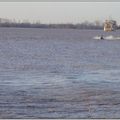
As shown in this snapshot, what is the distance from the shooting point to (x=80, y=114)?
51.2 feet

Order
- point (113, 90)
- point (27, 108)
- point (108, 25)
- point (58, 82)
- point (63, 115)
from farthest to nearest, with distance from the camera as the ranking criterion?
point (108, 25) → point (58, 82) → point (113, 90) → point (27, 108) → point (63, 115)

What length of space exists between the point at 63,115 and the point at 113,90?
671cm

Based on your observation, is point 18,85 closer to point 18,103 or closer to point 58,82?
point 58,82

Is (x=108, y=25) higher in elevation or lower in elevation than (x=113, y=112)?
lower

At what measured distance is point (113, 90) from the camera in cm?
2162

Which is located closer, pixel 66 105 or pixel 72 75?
pixel 66 105

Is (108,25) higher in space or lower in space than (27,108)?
lower

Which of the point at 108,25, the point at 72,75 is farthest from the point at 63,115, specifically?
the point at 108,25

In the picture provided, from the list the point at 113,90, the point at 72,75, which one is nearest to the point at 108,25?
the point at 72,75

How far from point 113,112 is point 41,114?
6.67 ft

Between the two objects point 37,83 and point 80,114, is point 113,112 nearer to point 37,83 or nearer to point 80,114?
point 80,114

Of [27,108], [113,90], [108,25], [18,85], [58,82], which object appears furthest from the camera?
[108,25]

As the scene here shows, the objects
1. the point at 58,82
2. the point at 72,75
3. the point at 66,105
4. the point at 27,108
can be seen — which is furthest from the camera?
the point at 72,75

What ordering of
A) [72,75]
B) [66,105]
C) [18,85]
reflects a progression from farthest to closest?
1. [72,75]
2. [18,85]
3. [66,105]
